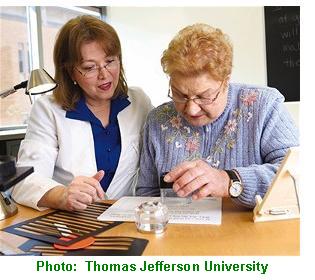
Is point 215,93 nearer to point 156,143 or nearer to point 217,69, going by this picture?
point 217,69

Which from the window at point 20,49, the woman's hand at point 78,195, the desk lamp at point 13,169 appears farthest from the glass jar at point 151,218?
the window at point 20,49

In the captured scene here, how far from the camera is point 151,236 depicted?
86 centimetres

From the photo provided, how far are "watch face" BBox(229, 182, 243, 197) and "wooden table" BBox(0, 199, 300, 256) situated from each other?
58mm

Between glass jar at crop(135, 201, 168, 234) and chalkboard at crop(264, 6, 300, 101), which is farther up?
chalkboard at crop(264, 6, 300, 101)

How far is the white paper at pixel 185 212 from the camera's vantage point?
0.94 metres

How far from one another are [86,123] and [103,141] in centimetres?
9

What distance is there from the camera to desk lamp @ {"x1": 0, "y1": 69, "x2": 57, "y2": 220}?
0.95 metres

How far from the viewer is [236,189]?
37.5 inches

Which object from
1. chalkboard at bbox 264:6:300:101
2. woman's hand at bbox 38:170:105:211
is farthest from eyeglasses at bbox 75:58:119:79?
chalkboard at bbox 264:6:300:101

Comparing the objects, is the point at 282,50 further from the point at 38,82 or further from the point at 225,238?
the point at 225,238

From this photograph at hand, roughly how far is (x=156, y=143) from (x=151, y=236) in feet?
1.43

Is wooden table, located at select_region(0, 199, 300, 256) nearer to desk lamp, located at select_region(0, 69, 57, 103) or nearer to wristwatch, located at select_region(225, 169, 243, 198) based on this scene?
wristwatch, located at select_region(225, 169, 243, 198)

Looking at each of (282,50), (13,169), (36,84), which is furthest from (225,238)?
(282,50)
